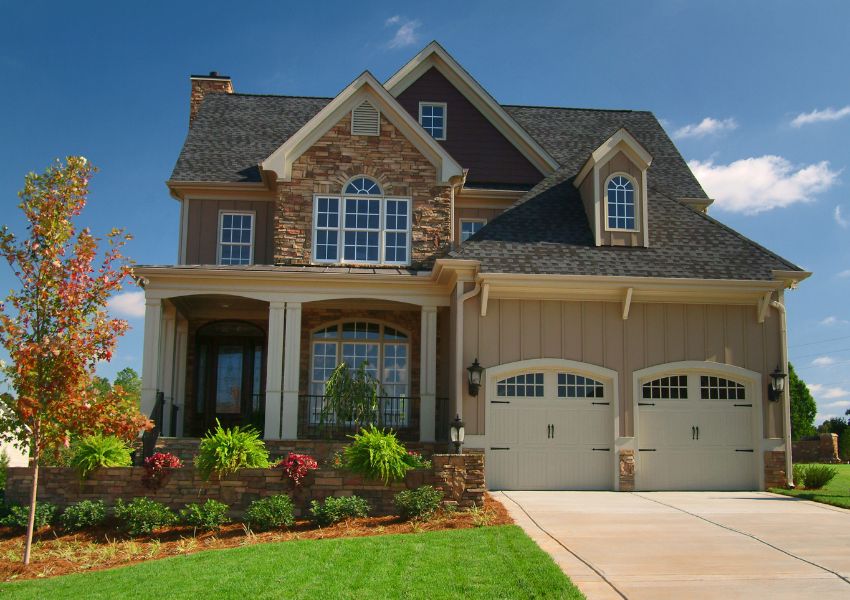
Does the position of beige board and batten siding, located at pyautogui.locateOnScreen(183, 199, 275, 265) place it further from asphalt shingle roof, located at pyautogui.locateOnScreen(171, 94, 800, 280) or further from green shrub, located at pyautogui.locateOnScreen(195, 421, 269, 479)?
green shrub, located at pyautogui.locateOnScreen(195, 421, 269, 479)

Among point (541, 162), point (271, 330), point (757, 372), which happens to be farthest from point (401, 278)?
point (757, 372)

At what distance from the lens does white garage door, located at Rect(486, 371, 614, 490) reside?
15.2 metres

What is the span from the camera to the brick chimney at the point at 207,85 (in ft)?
75.6

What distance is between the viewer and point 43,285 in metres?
10.4

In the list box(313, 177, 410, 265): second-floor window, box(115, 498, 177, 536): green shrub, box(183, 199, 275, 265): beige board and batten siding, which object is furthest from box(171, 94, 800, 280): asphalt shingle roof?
box(115, 498, 177, 536): green shrub

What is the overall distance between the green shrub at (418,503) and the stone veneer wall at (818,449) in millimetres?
16575

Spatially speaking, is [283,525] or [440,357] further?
[440,357]

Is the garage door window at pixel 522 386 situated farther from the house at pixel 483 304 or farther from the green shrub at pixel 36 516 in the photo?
the green shrub at pixel 36 516

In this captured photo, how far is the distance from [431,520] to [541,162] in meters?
11.6

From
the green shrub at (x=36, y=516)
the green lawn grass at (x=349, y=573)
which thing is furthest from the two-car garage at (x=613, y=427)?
the green shrub at (x=36, y=516)

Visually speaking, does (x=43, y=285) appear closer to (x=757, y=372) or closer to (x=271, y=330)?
(x=271, y=330)

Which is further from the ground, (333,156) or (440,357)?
(333,156)

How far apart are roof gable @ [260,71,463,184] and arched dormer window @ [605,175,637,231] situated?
11.0 ft

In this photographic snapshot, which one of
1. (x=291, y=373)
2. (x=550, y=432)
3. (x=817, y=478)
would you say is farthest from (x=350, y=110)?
(x=817, y=478)
